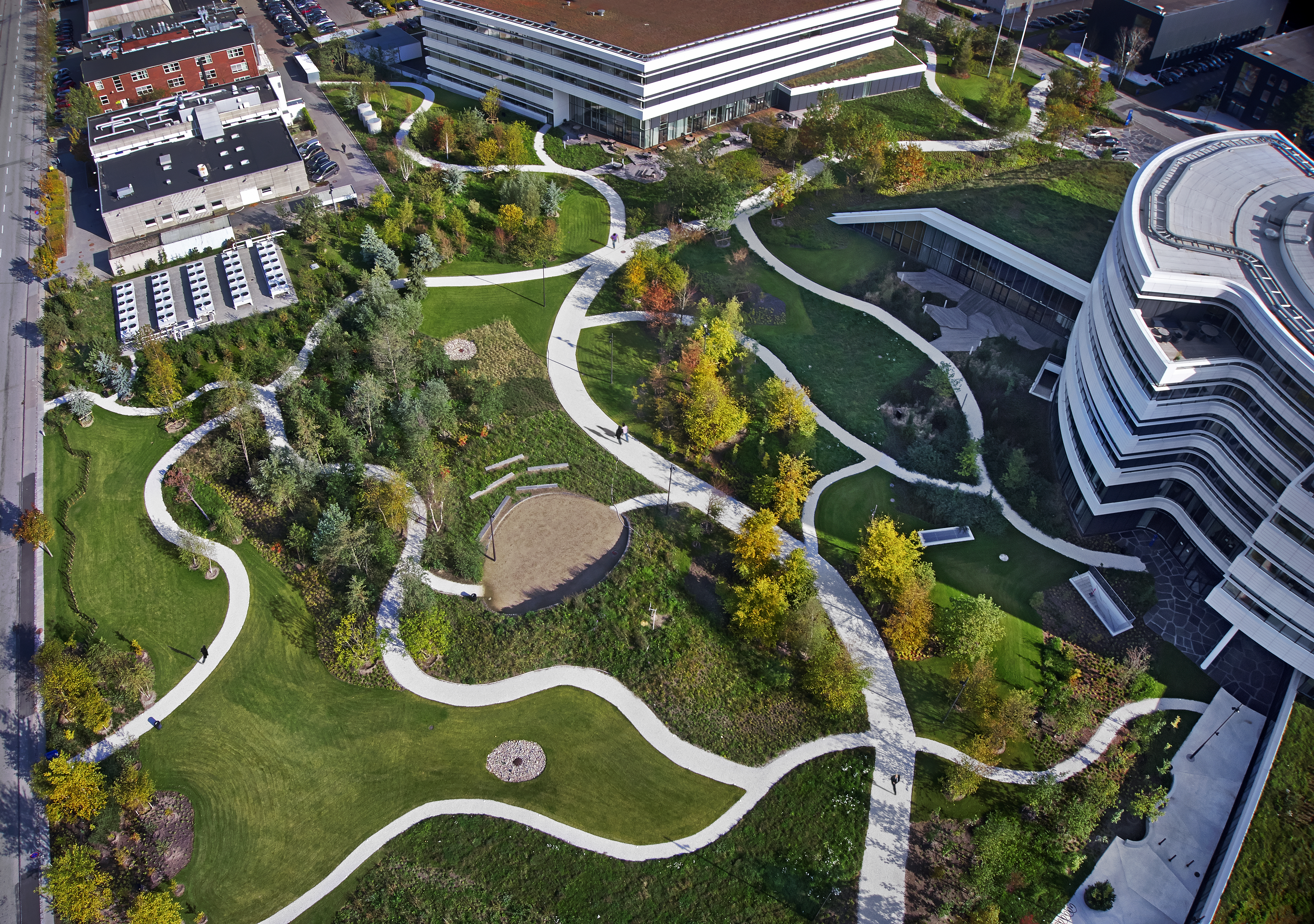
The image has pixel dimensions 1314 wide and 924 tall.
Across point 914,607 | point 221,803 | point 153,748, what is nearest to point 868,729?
point 914,607

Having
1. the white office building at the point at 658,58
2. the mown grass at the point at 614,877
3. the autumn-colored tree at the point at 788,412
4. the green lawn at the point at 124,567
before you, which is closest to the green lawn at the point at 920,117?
the white office building at the point at 658,58

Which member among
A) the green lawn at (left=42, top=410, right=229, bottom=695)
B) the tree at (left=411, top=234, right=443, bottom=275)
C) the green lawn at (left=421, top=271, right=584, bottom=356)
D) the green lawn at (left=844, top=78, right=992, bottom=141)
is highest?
the green lawn at (left=844, top=78, right=992, bottom=141)

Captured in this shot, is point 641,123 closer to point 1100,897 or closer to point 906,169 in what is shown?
point 906,169

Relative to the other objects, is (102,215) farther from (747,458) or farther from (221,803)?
(747,458)

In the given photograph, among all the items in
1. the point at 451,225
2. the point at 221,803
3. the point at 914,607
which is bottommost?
the point at 221,803

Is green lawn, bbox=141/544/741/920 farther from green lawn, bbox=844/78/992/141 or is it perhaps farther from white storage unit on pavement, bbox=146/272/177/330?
green lawn, bbox=844/78/992/141

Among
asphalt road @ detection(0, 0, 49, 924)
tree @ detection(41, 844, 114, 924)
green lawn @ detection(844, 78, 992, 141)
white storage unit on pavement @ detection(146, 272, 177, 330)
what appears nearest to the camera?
tree @ detection(41, 844, 114, 924)

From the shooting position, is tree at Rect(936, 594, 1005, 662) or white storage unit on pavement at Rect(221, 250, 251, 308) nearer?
tree at Rect(936, 594, 1005, 662)

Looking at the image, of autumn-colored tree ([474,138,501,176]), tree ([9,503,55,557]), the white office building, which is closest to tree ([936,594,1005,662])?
tree ([9,503,55,557])
